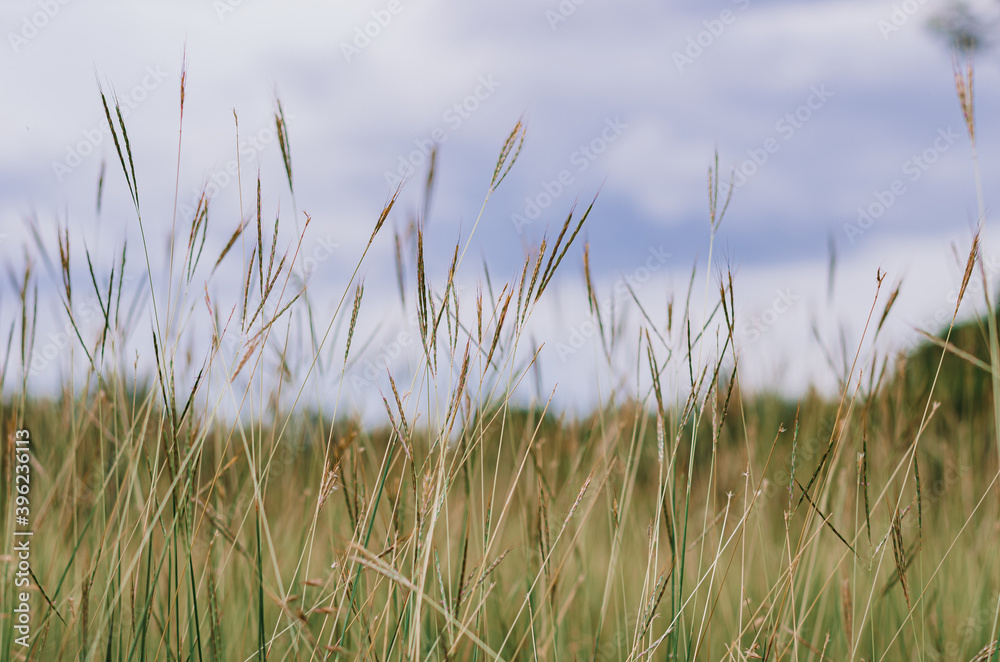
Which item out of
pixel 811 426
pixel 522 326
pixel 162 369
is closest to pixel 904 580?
pixel 522 326

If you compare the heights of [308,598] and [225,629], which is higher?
[308,598]

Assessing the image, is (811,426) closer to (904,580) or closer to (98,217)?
(904,580)

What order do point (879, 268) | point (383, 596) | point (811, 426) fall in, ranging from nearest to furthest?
point (879, 268) < point (383, 596) < point (811, 426)

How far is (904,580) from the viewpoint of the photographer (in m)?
1.12

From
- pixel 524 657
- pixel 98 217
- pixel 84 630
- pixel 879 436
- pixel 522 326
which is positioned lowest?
pixel 524 657

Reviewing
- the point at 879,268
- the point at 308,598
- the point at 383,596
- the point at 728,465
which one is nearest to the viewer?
the point at 879,268

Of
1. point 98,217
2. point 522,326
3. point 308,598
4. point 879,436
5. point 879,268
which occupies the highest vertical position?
point 98,217

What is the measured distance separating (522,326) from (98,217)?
2.94ft

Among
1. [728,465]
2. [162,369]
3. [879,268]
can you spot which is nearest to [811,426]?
[728,465]

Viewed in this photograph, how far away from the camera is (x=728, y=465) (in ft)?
18.0

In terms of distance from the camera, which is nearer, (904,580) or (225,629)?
(904,580)

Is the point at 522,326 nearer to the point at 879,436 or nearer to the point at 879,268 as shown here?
the point at 879,268

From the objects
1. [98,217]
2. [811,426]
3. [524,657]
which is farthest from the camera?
[811,426]

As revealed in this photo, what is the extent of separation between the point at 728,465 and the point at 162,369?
17.1 ft
